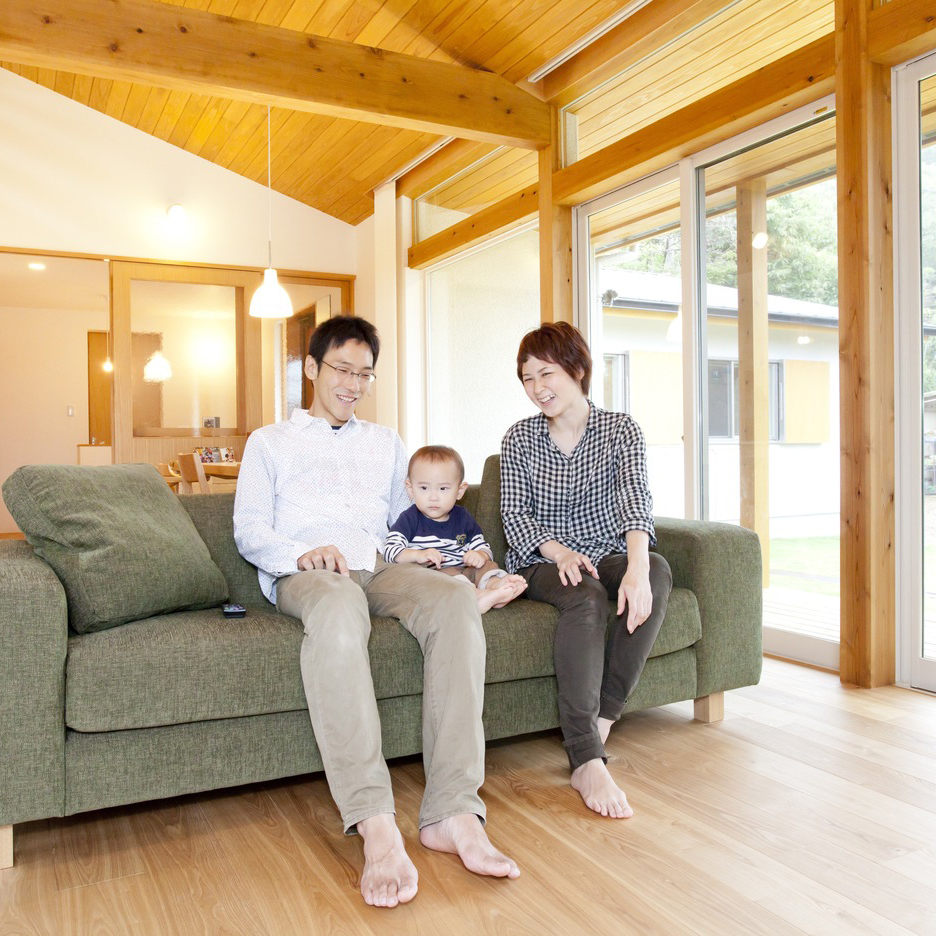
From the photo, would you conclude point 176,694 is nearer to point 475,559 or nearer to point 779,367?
point 475,559

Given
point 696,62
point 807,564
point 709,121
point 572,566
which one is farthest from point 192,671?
point 696,62

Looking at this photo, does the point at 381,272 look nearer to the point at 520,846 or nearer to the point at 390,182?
the point at 390,182

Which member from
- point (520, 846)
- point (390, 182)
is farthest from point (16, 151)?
point (520, 846)

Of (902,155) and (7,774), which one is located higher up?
(902,155)

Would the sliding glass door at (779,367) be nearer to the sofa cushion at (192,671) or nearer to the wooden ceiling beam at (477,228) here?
the wooden ceiling beam at (477,228)

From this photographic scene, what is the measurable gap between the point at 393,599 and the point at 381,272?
4.58 metres

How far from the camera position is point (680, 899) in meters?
1.50

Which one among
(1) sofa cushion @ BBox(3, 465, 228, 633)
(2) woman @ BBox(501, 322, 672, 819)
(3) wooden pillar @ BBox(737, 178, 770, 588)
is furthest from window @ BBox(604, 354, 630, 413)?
(1) sofa cushion @ BBox(3, 465, 228, 633)

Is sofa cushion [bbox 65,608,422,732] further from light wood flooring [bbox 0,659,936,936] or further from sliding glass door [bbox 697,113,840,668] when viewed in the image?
sliding glass door [bbox 697,113,840,668]

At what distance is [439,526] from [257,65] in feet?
8.03

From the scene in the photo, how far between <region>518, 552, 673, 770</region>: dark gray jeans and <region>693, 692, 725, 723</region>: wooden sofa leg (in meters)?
0.44

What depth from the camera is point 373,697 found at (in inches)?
67.6

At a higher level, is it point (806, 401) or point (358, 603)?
point (806, 401)

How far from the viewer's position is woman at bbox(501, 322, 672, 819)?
2.03 metres
